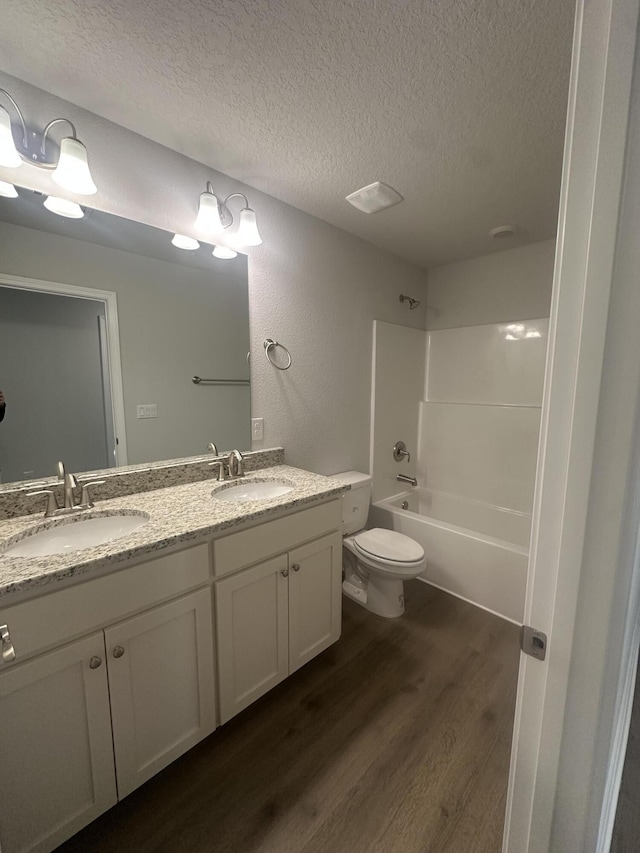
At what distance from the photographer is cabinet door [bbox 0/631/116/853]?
89 cm

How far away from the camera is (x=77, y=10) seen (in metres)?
0.99

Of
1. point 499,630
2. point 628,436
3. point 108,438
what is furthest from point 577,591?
point 499,630

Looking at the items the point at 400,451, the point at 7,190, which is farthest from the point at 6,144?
the point at 400,451

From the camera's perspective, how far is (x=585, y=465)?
48 cm

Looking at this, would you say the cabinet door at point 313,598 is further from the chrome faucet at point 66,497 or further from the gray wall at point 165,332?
the chrome faucet at point 66,497

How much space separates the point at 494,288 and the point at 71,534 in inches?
118

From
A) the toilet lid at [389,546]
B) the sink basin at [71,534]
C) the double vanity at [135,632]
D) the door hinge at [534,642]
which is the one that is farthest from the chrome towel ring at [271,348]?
the door hinge at [534,642]

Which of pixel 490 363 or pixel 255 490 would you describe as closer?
pixel 255 490

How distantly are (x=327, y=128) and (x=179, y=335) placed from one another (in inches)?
42.0

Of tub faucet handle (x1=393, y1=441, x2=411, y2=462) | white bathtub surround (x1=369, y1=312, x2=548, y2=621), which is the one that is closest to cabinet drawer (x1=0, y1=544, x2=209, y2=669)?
white bathtub surround (x1=369, y1=312, x2=548, y2=621)

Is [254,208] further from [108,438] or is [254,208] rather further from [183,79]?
[108,438]

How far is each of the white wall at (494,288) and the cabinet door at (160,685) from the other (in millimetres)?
2691

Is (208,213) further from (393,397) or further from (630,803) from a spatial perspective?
(630,803)

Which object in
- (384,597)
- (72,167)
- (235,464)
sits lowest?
(384,597)
